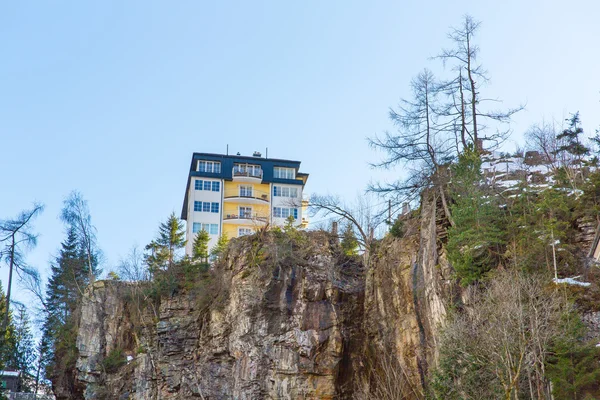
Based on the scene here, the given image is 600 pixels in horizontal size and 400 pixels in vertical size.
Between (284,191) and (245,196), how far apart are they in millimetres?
4063

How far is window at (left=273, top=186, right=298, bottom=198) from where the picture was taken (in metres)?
67.6

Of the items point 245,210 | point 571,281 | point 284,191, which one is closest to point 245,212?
point 245,210

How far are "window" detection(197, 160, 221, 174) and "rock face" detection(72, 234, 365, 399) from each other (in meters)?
19.2

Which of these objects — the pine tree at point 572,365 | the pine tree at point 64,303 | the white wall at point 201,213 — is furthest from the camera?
the white wall at point 201,213

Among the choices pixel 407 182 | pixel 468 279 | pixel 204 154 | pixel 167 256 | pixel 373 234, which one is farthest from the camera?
pixel 204 154

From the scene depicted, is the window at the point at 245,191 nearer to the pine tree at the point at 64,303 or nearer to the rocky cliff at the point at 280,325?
the pine tree at the point at 64,303

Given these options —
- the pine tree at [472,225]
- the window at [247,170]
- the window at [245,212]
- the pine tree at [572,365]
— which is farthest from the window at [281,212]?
the pine tree at [572,365]

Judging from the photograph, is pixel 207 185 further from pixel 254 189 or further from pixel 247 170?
pixel 254 189

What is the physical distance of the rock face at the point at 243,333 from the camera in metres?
40.6

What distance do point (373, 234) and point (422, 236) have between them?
928 centimetres

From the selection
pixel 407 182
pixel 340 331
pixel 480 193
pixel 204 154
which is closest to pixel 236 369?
pixel 340 331

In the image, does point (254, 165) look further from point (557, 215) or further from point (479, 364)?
point (479, 364)

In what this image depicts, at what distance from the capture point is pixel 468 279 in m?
31.8

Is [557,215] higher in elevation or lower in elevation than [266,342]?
higher
